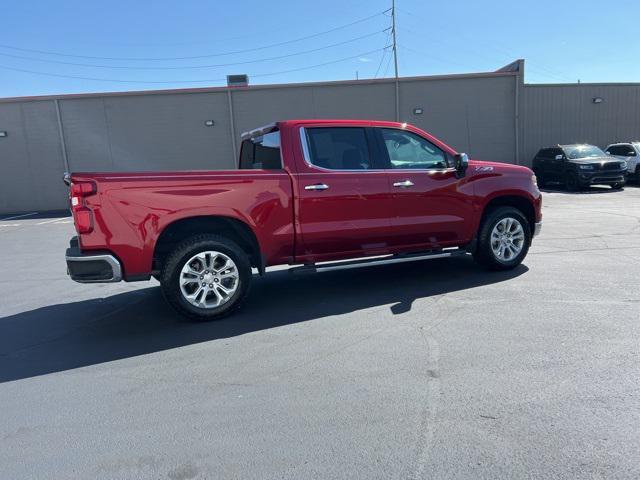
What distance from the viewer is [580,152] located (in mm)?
19188

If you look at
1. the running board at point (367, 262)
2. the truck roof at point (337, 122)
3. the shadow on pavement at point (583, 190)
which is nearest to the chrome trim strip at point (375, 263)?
the running board at point (367, 262)

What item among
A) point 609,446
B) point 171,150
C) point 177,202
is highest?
point 171,150

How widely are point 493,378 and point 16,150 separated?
899 inches

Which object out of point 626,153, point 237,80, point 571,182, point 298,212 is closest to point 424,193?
point 298,212

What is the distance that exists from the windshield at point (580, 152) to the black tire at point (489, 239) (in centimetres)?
1428

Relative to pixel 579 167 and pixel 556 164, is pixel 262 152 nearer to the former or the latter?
pixel 579 167

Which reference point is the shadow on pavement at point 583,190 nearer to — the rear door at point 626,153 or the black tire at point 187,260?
the rear door at point 626,153

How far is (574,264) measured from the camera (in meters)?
6.95

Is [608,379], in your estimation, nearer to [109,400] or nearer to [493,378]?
[493,378]

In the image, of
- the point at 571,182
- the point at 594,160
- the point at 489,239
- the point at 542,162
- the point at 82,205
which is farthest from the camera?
the point at 542,162

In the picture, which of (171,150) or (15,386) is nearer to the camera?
(15,386)

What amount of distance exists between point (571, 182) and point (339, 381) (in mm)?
18052

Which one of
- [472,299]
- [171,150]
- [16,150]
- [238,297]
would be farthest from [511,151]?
[16,150]

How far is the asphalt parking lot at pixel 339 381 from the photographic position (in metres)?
2.71
